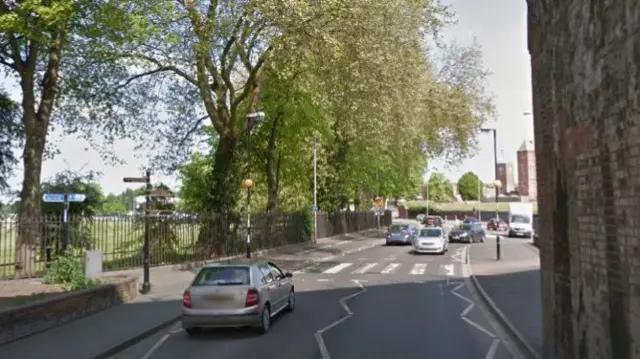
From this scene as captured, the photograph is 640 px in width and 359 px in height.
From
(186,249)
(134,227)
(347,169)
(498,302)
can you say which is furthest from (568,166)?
(347,169)

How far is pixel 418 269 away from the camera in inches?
1056

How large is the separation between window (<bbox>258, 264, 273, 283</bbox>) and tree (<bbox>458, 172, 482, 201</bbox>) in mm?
153527

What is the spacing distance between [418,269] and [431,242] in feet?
29.9

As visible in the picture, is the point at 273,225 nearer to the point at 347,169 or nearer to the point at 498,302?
the point at 347,169

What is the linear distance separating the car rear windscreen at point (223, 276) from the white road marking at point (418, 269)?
1363cm

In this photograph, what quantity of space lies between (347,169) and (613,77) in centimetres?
4812

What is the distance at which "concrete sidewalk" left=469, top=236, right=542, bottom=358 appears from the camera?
1157 centimetres

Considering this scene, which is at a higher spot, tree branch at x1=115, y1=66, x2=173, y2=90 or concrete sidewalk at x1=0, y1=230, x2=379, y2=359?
tree branch at x1=115, y1=66, x2=173, y2=90

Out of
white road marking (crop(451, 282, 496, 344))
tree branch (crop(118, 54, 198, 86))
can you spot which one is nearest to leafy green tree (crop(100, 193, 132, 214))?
tree branch (crop(118, 54, 198, 86))

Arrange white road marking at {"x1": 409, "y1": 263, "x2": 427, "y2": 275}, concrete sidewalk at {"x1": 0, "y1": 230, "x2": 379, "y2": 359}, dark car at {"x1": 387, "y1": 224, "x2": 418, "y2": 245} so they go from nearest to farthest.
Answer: concrete sidewalk at {"x1": 0, "y1": 230, "x2": 379, "y2": 359} → white road marking at {"x1": 409, "y1": 263, "x2": 427, "y2": 275} → dark car at {"x1": 387, "y1": 224, "x2": 418, "y2": 245}

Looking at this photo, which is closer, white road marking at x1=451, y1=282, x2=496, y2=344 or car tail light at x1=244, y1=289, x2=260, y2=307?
car tail light at x1=244, y1=289, x2=260, y2=307

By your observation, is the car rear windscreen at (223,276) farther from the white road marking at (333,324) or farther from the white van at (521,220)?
the white van at (521,220)

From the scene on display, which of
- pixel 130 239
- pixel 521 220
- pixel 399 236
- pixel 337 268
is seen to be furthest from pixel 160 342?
pixel 521 220

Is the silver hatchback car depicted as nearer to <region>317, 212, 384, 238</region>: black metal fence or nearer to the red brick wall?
Result: the red brick wall
